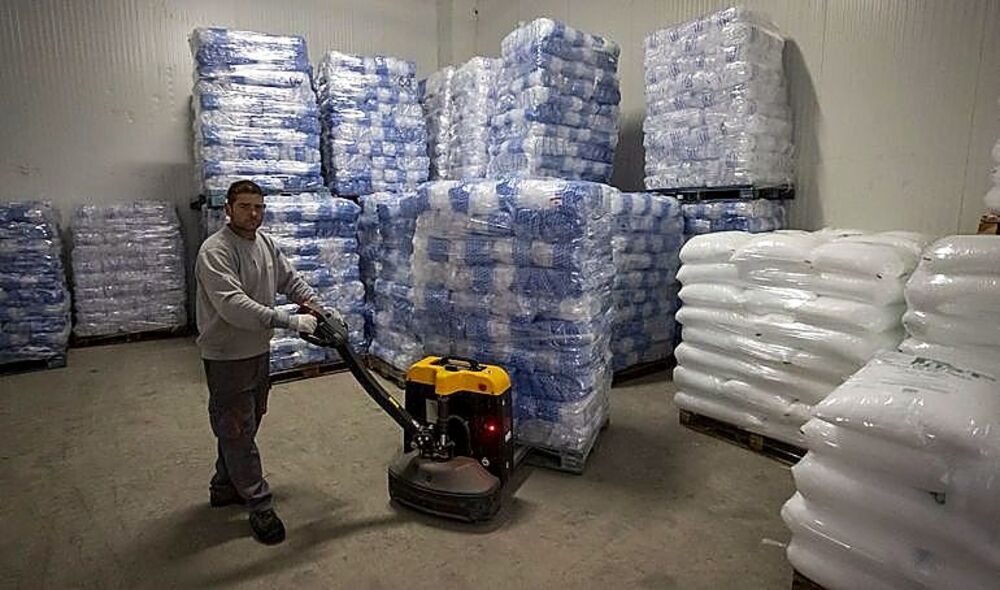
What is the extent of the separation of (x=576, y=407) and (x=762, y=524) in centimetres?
116

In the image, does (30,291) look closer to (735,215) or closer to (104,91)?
(104,91)

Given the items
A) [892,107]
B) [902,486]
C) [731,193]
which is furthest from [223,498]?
[892,107]

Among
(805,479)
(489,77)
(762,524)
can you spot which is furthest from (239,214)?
(489,77)

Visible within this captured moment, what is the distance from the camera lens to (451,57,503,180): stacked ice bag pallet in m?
6.80

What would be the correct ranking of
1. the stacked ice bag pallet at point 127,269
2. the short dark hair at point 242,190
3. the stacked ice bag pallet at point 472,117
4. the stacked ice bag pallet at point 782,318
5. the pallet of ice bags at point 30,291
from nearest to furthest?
the short dark hair at point 242,190 < the stacked ice bag pallet at point 782,318 < the pallet of ice bags at point 30,291 < the stacked ice bag pallet at point 472,117 < the stacked ice bag pallet at point 127,269

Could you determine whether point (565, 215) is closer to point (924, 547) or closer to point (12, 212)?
point (924, 547)

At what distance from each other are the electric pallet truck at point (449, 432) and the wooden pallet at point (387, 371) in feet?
7.13

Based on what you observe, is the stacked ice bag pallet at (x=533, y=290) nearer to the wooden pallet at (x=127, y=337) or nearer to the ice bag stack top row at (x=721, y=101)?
the ice bag stack top row at (x=721, y=101)

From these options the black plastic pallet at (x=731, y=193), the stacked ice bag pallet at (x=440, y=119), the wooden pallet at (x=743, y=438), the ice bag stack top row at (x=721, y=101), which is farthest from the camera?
the stacked ice bag pallet at (x=440, y=119)

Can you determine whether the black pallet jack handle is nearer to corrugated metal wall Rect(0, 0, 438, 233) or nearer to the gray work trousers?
the gray work trousers

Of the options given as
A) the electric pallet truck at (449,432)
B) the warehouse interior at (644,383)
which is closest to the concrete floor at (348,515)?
the warehouse interior at (644,383)

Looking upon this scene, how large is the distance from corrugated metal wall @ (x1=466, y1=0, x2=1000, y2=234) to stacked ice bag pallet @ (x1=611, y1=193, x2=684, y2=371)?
48.1 inches

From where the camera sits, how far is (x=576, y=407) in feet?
11.8

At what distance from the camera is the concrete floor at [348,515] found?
269 cm
